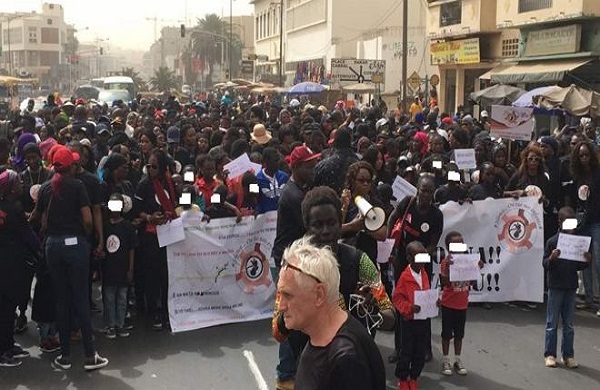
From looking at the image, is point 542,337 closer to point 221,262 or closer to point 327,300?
point 221,262

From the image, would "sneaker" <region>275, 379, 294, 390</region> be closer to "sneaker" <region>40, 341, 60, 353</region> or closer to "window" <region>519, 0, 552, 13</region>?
"sneaker" <region>40, 341, 60, 353</region>

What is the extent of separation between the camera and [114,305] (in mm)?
7164

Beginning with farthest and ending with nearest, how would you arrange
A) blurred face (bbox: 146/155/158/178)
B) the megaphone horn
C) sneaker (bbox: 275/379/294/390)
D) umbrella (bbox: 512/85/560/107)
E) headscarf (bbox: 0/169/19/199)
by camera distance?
umbrella (bbox: 512/85/560/107) < blurred face (bbox: 146/155/158/178) < headscarf (bbox: 0/169/19/199) < sneaker (bbox: 275/379/294/390) < the megaphone horn

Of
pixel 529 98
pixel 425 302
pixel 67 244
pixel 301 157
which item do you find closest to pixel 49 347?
pixel 67 244

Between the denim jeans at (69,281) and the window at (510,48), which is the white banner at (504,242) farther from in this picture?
the window at (510,48)

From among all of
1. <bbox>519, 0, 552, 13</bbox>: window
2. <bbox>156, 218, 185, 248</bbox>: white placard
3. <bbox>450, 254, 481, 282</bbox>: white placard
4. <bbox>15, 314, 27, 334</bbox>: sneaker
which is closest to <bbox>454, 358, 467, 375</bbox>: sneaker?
<bbox>450, 254, 481, 282</bbox>: white placard

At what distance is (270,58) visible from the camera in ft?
220

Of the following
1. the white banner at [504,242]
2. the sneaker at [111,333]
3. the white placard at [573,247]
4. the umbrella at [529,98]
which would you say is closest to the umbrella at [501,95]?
the umbrella at [529,98]

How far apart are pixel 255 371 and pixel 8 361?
2.18 metres

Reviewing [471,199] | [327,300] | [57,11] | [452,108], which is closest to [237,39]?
[452,108]

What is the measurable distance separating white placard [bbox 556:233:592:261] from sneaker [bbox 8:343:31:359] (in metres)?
4.85

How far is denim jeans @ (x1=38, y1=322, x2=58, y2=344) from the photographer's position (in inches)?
270

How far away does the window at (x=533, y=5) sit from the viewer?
2308 centimetres

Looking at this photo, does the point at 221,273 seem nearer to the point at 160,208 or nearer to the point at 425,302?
the point at 160,208
